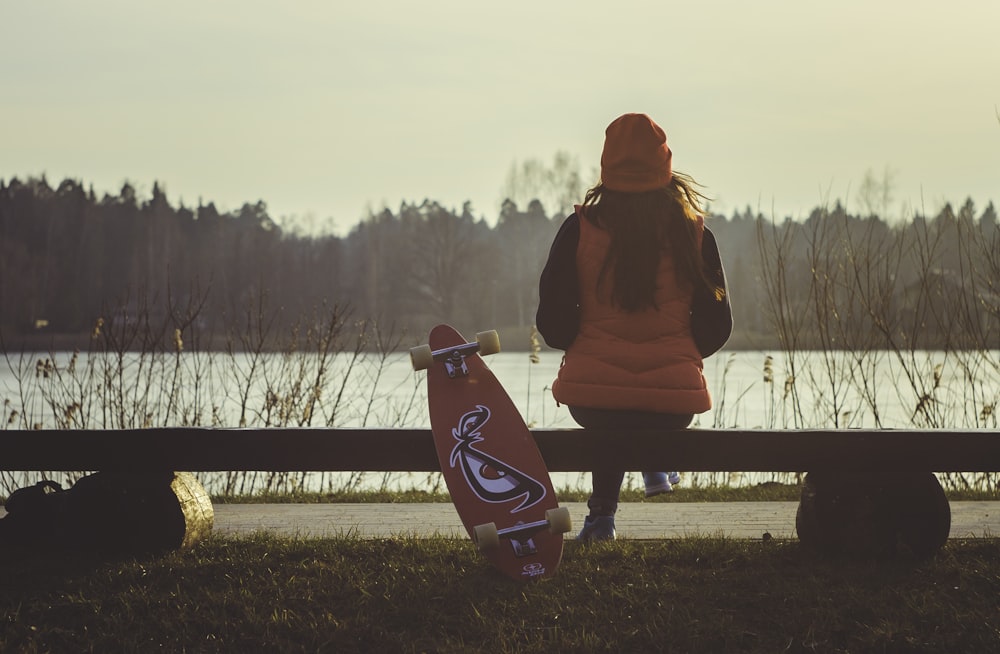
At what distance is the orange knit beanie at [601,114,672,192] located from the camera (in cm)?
361

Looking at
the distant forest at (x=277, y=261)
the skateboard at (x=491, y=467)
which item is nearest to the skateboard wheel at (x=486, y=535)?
the skateboard at (x=491, y=467)

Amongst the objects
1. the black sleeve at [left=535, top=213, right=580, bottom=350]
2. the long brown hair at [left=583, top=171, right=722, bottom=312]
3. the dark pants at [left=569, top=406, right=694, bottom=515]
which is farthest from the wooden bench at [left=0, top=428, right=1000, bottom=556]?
the long brown hair at [left=583, top=171, right=722, bottom=312]

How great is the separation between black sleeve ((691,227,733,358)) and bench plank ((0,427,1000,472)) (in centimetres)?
34

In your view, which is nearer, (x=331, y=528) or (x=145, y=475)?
(x=145, y=475)

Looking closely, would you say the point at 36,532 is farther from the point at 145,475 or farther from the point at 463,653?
the point at 463,653

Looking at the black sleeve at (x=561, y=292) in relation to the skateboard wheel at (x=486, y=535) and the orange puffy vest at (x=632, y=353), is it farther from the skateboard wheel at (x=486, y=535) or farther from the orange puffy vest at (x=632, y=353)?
the skateboard wheel at (x=486, y=535)

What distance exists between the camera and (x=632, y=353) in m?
3.57

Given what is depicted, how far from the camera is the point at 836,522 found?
12.0 ft

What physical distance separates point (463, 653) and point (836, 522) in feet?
5.24

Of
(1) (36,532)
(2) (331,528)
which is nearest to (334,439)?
(2) (331,528)

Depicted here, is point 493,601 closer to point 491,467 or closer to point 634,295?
point 491,467

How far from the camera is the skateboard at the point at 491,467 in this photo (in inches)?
135

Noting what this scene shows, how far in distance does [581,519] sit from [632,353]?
1359 mm

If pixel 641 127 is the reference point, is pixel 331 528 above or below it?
below
